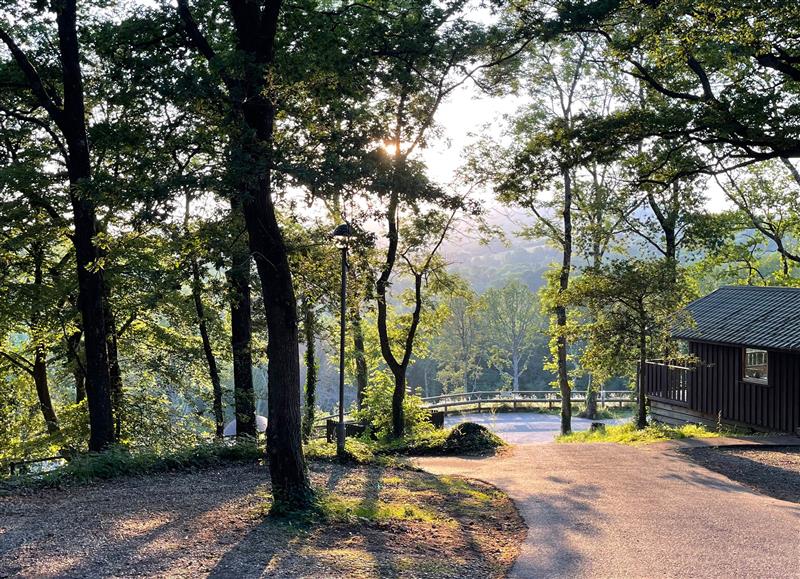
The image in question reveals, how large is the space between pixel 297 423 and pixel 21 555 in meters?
3.13

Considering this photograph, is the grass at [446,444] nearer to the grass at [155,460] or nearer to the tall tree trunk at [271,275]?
the grass at [155,460]

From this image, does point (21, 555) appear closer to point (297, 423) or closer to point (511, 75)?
point (297, 423)

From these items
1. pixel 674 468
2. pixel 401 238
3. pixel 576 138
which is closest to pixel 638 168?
pixel 576 138

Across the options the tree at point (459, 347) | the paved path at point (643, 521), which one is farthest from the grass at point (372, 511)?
the tree at point (459, 347)

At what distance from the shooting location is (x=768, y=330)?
1752 centimetres

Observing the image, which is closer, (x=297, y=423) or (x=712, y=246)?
(x=297, y=423)

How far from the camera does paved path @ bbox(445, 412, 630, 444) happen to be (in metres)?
28.6

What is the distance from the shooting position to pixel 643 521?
8039mm

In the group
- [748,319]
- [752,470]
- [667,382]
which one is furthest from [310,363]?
[748,319]

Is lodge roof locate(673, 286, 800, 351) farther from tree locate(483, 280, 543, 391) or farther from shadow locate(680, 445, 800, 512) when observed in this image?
tree locate(483, 280, 543, 391)

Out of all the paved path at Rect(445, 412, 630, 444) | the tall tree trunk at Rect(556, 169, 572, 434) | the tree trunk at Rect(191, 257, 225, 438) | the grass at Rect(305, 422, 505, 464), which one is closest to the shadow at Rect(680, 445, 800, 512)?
the grass at Rect(305, 422, 505, 464)

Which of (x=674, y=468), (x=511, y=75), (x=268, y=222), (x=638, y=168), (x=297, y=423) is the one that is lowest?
(x=674, y=468)

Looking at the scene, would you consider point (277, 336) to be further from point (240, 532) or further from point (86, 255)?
point (86, 255)

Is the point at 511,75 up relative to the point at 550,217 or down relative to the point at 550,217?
up
